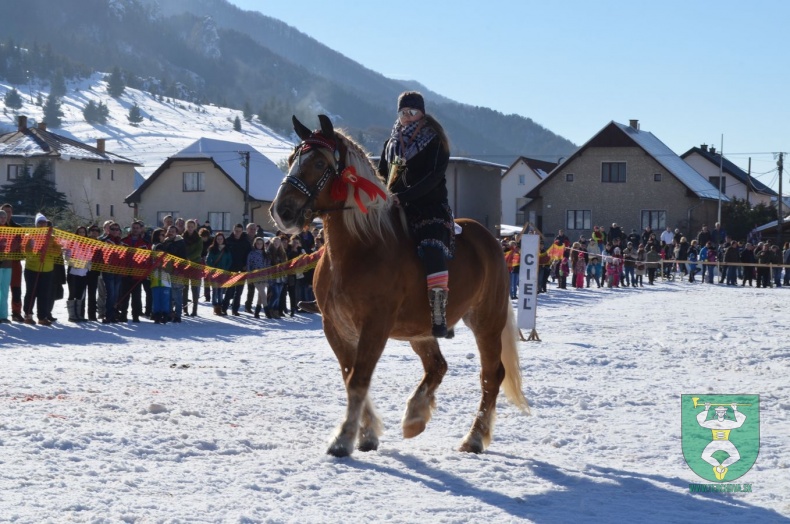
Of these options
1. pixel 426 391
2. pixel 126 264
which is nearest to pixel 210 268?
pixel 126 264

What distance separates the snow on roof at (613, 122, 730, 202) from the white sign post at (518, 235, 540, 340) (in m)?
49.6

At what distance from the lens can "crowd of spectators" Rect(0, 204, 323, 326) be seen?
53.9 ft

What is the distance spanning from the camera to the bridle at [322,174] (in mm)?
6469

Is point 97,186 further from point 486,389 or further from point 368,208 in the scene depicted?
point 368,208

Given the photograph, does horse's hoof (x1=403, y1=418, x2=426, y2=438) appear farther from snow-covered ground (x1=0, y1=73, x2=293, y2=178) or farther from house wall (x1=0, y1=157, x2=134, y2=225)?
snow-covered ground (x1=0, y1=73, x2=293, y2=178)

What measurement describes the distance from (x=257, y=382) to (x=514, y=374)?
3386mm

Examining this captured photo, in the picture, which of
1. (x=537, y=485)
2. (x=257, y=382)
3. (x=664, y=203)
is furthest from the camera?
(x=664, y=203)

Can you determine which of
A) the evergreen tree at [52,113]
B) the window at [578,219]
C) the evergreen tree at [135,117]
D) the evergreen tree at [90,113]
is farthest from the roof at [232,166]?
the evergreen tree at [135,117]

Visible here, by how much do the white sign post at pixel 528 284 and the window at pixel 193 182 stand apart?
5242 centimetres

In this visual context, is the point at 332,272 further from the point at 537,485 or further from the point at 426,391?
the point at 537,485

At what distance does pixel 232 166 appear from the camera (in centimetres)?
6675

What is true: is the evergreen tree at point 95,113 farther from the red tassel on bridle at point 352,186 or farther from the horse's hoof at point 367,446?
the horse's hoof at point 367,446

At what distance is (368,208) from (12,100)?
183 meters

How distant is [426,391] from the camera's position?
7430 millimetres
